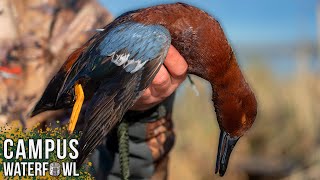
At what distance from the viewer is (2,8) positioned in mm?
2750

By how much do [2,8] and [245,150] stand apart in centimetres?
287

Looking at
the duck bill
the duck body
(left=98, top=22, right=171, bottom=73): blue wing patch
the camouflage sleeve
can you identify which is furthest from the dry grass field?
(left=98, top=22, right=171, bottom=73): blue wing patch

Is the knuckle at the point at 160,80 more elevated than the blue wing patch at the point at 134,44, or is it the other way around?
the blue wing patch at the point at 134,44

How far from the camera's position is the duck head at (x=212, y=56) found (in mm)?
2146

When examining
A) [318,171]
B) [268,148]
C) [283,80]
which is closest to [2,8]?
[318,171]

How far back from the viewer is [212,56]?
2.16m

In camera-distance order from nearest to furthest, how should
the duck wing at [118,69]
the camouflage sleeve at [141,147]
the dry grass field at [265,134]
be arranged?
the duck wing at [118,69], the camouflage sleeve at [141,147], the dry grass field at [265,134]

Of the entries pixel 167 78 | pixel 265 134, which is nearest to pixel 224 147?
→ pixel 167 78

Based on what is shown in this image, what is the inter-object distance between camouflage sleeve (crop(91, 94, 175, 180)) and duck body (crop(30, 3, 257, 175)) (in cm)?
34

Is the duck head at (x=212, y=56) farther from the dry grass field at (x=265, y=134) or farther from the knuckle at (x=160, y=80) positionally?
the dry grass field at (x=265, y=134)

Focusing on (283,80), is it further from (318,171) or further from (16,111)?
(16,111)

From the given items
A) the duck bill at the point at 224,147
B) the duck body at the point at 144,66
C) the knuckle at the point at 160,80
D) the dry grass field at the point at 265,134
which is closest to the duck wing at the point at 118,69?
the duck body at the point at 144,66

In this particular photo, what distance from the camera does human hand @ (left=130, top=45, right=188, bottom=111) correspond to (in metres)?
2.14

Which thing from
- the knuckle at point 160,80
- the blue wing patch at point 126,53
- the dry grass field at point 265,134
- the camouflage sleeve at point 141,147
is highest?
the blue wing patch at point 126,53
